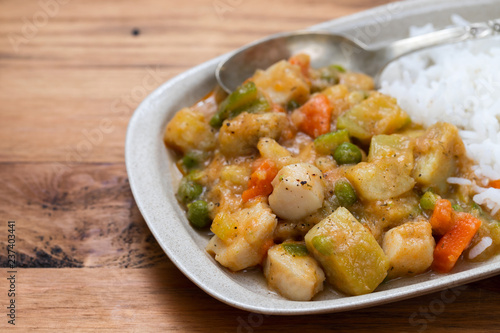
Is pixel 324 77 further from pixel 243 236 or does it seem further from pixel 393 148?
pixel 243 236

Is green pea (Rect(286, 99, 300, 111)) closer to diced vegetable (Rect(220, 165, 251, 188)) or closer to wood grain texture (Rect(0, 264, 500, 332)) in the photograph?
diced vegetable (Rect(220, 165, 251, 188))

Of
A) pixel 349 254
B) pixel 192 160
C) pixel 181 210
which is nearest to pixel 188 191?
pixel 181 210

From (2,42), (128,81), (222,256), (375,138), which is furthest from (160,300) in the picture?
(2,42)

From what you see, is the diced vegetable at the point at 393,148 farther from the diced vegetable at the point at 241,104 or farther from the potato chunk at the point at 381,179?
the diced vegetable at the point at 241,104

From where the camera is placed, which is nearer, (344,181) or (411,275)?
(411,275)

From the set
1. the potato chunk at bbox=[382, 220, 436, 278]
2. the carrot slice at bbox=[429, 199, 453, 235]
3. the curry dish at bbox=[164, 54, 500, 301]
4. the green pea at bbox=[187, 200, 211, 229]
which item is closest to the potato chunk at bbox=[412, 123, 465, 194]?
the curry dish at bbox=[164, 54, 500, 301]

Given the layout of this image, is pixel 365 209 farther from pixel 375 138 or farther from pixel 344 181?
pixel 375 138
